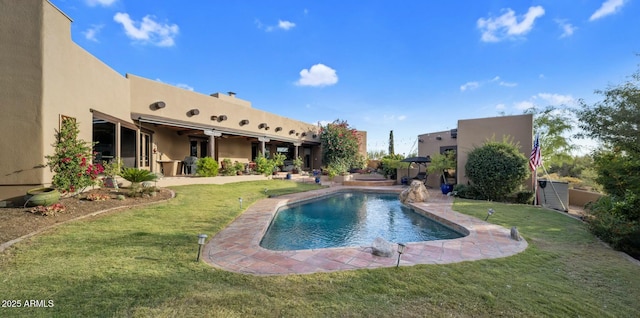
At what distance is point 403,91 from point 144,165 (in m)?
16.9

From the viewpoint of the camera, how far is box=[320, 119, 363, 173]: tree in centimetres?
2330

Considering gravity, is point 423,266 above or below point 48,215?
below

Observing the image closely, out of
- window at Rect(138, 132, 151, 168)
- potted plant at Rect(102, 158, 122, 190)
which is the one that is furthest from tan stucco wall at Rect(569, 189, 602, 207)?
window at Rect(138, 132, 151, 168)

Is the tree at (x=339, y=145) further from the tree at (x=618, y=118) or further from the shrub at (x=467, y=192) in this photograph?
the tree at (x=618, y=118)

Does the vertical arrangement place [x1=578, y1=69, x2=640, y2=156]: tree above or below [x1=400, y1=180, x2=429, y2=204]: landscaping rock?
above

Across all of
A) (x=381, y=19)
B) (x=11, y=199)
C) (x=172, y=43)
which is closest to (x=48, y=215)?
(x=11, y=199)

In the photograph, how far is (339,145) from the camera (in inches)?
914

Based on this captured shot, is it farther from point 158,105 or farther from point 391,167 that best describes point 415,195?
point 158,105

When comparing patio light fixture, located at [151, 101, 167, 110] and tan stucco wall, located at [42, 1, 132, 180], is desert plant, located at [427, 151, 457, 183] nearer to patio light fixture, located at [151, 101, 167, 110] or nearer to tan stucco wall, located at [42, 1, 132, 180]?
patio light fixture, located at [151, 101, 167, 110]

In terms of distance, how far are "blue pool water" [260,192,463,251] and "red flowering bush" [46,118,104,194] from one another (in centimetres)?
553

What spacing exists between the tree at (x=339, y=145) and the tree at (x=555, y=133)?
14935 millimetres

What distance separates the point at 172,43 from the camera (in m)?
13.5

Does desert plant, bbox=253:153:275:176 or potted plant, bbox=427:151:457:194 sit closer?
potted plant, bbox=427:151:457:194

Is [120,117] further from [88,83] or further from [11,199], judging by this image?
[11,199]
